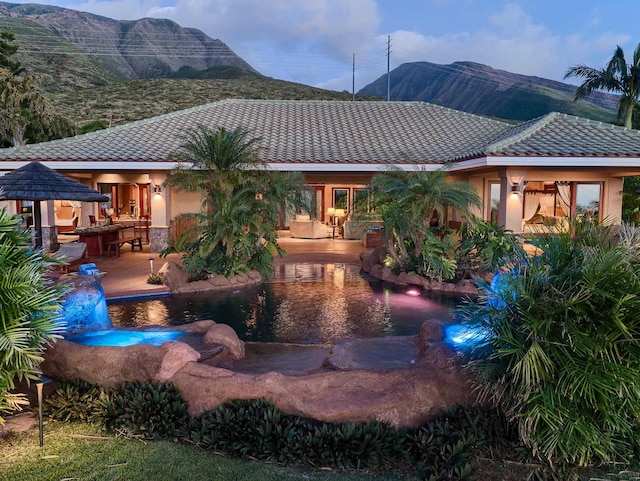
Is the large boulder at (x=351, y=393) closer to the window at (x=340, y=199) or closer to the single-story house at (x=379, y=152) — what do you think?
the single-story house at (x=379, y=152)

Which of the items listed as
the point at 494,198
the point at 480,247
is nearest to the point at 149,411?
the point at 480,247

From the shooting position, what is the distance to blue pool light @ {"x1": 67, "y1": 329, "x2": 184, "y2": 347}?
6660 mm

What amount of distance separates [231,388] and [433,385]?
6.13 feet

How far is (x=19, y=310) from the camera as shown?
4242 mm

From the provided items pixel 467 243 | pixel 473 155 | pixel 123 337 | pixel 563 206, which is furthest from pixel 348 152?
pixel 123 337

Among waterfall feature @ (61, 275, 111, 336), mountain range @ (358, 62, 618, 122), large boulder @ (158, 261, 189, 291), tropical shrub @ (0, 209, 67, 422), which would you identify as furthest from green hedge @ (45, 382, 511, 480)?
mountain range @ (358, 62, 618, 122)

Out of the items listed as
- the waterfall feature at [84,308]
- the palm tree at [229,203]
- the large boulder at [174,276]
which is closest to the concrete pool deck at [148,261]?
the large boulder at [174,276]

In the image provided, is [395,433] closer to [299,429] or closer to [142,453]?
[299,429]

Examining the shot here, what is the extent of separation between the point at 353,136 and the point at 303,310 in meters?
10.8

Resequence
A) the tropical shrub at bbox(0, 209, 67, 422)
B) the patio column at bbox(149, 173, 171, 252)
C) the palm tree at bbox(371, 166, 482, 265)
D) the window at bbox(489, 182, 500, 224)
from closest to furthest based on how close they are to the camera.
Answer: the tropical shrub at bbox(0, 209, 67, 422) < the palm tree at bbox(371, 166, 482, 265) < the patio column at bbox(149, 173, 171, 252) < the window at bbox(489, 182, 500, 224)

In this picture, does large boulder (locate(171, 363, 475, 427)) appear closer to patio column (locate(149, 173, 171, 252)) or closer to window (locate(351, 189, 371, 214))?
window (locate(351, 189, 371, 214))

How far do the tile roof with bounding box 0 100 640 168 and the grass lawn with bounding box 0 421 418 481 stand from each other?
991 centimetres

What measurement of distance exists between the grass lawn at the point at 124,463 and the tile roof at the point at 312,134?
1065cm

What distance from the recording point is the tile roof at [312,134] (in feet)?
52.1
